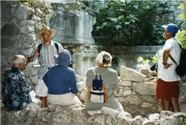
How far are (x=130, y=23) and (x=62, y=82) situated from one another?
7.43 metres

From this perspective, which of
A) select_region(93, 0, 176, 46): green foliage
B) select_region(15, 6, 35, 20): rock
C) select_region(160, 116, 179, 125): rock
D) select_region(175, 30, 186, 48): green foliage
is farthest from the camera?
select_region(93, 0, 176, 46): green foliage

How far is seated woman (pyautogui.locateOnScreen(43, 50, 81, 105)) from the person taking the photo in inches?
124

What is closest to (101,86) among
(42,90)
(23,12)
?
(42,90)

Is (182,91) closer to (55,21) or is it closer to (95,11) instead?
(55,21)

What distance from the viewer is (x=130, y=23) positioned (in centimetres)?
1001

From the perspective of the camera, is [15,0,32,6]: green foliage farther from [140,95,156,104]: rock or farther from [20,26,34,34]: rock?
[140,95,156,104]: rock

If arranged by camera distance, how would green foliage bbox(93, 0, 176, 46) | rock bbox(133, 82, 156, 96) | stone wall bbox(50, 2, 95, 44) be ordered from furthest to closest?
green foliage bbox(93, 0, 176, 46), stone wall bbox(50, 2, 95, 44), rock bbox(133, 82, 156, 96)

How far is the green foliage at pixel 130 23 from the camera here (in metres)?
9.92

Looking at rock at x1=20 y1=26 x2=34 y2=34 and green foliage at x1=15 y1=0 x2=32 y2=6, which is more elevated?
green foliage at x1=15 y1=0 x2=32 y2=6

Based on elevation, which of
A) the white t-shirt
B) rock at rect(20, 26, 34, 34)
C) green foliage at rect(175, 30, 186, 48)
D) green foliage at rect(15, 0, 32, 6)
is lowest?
the white t-shirt

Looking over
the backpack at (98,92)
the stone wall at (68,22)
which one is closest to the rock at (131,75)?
the backpack at (98,92)

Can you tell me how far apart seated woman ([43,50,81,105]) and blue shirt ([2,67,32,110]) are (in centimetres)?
40

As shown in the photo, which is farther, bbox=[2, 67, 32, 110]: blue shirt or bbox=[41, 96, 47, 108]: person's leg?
bbox=[41, 96, 47, 108]: person's leg

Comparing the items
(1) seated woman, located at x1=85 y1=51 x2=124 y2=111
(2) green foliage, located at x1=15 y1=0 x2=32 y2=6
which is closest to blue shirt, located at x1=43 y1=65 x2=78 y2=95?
(1) seated woman, located at x1=85 y1=51 x2=124 y2=111
